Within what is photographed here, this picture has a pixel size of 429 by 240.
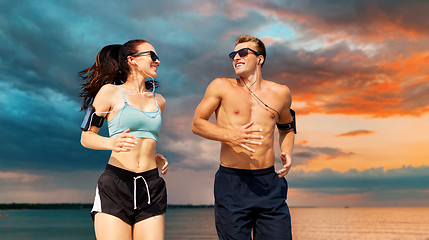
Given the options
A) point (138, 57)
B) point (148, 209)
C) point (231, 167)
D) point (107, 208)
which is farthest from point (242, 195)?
point (138, 57)

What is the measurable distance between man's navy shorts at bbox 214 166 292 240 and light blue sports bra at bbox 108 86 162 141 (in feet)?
4.04

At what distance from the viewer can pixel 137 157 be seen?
175 inches

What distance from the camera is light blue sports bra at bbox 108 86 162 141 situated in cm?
441

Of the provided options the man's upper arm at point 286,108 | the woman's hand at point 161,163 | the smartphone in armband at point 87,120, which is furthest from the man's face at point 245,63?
the smartphone in armband at point 87,120

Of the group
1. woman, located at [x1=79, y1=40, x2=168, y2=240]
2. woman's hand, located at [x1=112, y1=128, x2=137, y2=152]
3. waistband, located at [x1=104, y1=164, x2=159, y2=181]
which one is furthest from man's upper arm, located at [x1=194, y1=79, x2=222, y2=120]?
woman's hand, located at [x1=112, y1=128, x2=137, y2=152]

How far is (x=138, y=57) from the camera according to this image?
4871 millimetres

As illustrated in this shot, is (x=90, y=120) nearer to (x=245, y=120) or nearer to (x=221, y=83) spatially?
(x=221, y=83)

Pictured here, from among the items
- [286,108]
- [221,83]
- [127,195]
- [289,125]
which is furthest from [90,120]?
[289,125]

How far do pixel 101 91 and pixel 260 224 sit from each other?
9.55 feet

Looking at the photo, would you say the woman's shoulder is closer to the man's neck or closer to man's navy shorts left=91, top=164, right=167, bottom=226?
man's navy shorts left=91, top=164, right=167, bottom=226

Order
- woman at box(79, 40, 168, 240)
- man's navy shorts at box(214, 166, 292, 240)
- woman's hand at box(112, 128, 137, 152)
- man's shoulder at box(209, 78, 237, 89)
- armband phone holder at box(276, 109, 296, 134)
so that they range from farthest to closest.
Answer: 1. armband phone holder at box(276, 109, 296, 134)
2. man's shoulder at box(209, 78, 237, 89)
3. man's navy shorts at box(214, 166, 292, 240)
4. woman at box(79, 40, 168, 240)
5. woman's hand at box(112, 128, 137, 152)

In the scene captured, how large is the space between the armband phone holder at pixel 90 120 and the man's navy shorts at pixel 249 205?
184 cm

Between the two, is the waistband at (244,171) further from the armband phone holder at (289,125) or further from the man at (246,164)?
the armband phone holder at (289,125)

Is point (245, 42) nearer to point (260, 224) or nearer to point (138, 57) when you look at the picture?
point (138, 57)
